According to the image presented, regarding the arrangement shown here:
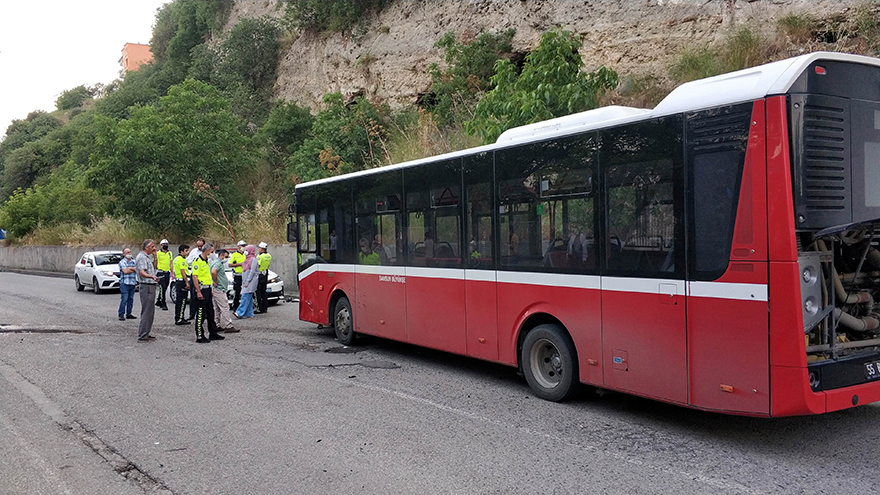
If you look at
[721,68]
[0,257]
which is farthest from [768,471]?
[0,257]

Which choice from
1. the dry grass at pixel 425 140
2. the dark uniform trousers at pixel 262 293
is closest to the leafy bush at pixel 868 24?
the dry grass at pixel 425 140

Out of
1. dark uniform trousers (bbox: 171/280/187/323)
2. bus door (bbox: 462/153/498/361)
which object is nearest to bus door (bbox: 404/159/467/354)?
bus door (bbox: 462/153/498/361)

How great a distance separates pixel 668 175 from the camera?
6.04m

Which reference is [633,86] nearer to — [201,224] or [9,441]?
[9,441]

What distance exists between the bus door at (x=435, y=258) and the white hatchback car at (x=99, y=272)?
18256 mm

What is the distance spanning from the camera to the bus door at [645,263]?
19.7ft

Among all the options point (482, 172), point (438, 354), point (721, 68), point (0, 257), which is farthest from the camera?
point (0, 257)

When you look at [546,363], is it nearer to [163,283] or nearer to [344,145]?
[163,283]

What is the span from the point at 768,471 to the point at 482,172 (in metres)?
4.63

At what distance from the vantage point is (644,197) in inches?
248

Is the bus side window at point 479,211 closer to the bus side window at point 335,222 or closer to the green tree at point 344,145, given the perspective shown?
the bus side window at point 335,222

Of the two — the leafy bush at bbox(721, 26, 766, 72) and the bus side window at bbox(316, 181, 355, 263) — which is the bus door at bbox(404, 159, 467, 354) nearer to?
the bus side window at bbox(316, 181, 355, 263)

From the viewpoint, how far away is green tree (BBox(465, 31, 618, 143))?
13359 mm

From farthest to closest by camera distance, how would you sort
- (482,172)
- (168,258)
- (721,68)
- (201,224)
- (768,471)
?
1. (201,224)
2. (168,258)
3. (721,68)
4. (482,172)
5. (768,471)
